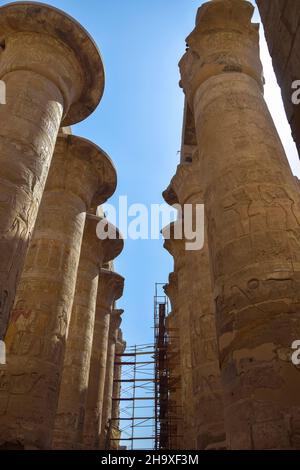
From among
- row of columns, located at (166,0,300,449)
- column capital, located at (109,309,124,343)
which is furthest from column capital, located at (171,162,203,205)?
column capital, located at (109,309,124,343)

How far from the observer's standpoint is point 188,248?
10.9 meters

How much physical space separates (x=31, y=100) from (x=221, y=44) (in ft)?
12.5

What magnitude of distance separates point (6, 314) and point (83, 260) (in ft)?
24.5

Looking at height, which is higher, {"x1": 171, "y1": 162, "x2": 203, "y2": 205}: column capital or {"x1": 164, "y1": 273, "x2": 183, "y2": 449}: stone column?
{"x1": 171, "y1": 162, "x2": 203, "y2": 205}: column capital

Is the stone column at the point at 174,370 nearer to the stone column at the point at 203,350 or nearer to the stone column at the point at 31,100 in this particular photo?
the stone column at the point at 203,350

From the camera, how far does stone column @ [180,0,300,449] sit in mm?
4152

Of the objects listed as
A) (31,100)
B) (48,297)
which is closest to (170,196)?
(48,297)

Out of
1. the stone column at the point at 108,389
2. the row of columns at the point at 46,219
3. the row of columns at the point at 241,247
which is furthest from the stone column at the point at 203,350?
the stone column at the point at 108,389

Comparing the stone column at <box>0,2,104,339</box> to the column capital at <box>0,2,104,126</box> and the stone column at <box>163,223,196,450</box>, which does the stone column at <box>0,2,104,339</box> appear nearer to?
the column capital at <box>0,2,104,126</box>

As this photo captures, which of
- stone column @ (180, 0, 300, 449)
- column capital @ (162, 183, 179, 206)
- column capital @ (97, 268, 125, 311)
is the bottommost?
stone column @ (180, 0, 300, 449)

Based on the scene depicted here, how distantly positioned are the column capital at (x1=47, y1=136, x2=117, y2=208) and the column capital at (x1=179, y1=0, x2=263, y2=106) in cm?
334

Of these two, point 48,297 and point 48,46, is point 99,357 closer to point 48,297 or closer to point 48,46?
point 48,297

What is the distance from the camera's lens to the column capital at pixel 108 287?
1526cm

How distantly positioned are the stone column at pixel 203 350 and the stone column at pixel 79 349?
3.33 meters
